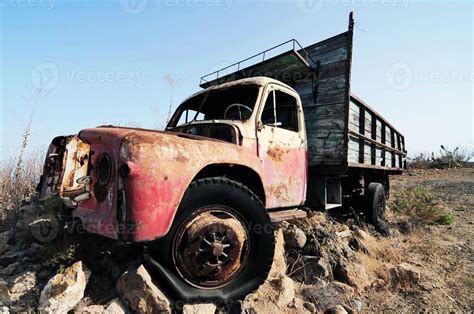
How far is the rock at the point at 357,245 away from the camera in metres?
4.12

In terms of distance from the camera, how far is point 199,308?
2.24 m

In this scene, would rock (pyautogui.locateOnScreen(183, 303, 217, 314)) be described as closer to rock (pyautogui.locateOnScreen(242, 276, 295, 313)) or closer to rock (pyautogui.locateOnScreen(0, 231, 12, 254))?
rock (pyautogui.locateOnScreen(242, 276, 295, 313))

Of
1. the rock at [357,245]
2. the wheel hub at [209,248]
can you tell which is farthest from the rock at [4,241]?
the rock at [357,245]

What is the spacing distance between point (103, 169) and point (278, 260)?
1963 mm

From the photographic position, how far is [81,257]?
8.42 feet

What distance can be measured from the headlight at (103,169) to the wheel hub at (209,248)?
2.28 ft

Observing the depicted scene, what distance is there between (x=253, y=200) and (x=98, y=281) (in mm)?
1467

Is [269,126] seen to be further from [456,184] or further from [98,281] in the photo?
[456,184]

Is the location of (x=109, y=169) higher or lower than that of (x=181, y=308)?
higher

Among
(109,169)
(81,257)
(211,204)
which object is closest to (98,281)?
(81,257)

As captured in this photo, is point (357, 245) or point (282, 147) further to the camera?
point (357, 245)

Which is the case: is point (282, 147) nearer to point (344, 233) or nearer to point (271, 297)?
point (271, 297)

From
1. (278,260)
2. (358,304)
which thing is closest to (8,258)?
(278,260)

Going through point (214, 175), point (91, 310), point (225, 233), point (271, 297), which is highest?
point (214, 175)
